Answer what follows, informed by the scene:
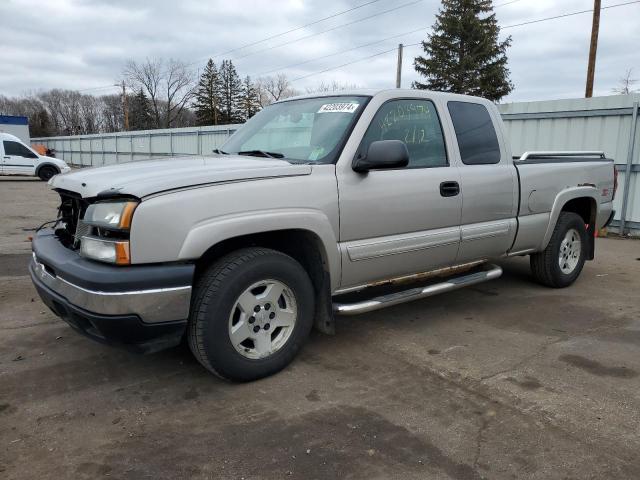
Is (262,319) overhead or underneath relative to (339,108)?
underneath

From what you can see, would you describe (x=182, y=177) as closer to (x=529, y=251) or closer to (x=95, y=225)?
(x=95, y=225)

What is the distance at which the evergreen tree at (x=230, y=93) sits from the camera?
69.2 meters

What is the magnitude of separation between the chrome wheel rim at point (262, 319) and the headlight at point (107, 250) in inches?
27.2

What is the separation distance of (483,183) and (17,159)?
2104cm

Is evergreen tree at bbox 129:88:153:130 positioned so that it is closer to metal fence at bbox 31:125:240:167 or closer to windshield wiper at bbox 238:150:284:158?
metal fence at bbox 31:125:240:167

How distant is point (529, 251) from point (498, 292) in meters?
0.63

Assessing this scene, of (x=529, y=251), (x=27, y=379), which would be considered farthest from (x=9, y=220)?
(x=529, y=251)

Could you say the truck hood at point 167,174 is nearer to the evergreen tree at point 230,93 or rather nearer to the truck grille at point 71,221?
the truck grille at point 71,221

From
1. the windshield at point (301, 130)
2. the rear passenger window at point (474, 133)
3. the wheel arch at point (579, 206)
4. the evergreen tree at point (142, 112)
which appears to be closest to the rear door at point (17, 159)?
the windshield at point (301, 130)

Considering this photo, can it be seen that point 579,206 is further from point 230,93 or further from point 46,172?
point 230,93

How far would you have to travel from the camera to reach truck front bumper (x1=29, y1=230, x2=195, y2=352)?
2682 millimetres

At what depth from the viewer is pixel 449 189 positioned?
13.4 ft

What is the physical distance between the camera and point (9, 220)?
1041 cm

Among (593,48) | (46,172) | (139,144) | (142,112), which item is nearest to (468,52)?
(593,48)
